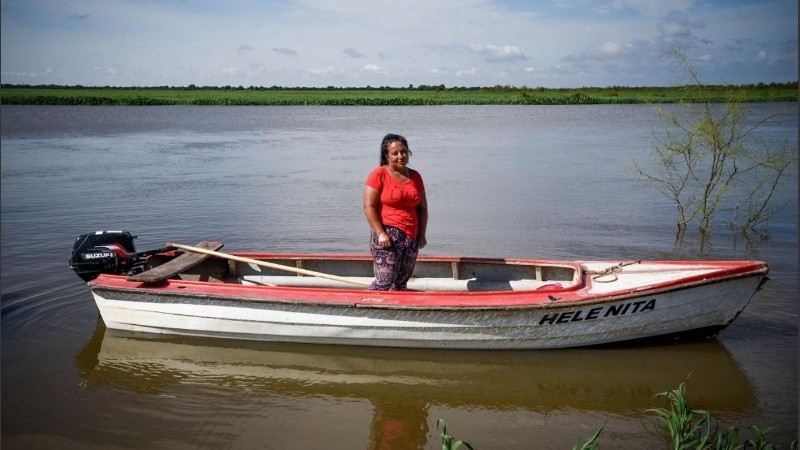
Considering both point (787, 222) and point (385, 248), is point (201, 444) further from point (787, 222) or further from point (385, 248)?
point (787, 222)

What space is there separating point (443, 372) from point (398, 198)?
1660 mm

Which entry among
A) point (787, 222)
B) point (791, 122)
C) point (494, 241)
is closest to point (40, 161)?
point (494, 241)

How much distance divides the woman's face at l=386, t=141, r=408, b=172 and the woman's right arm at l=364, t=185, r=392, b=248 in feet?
1.05

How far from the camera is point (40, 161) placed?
20.1 metres

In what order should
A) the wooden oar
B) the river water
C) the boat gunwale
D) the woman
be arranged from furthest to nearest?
the wooden oar < the woman < the boat gunwale < the river water

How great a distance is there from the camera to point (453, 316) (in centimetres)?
592

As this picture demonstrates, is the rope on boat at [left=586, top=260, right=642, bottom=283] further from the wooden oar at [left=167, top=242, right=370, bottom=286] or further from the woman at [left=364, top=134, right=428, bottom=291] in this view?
the wooden oar at [left=167, top=242, right=370, bottom=286]

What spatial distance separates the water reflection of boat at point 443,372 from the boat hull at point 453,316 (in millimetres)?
145

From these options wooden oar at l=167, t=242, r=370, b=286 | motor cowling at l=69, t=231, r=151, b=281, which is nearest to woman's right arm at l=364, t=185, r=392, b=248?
wooden oar at l=167, t=242, r=370, b=286

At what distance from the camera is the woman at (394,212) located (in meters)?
5.93

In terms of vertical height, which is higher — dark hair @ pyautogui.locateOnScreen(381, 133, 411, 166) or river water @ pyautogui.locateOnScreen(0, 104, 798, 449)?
dark hair @ pyautogui.locateOnScreen(381, 133, 411, 166)

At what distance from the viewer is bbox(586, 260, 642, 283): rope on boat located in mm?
6246

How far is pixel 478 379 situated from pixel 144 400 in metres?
2.89

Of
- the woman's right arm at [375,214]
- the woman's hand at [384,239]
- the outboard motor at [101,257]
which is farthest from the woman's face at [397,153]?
the outboard motor at [101,257]
